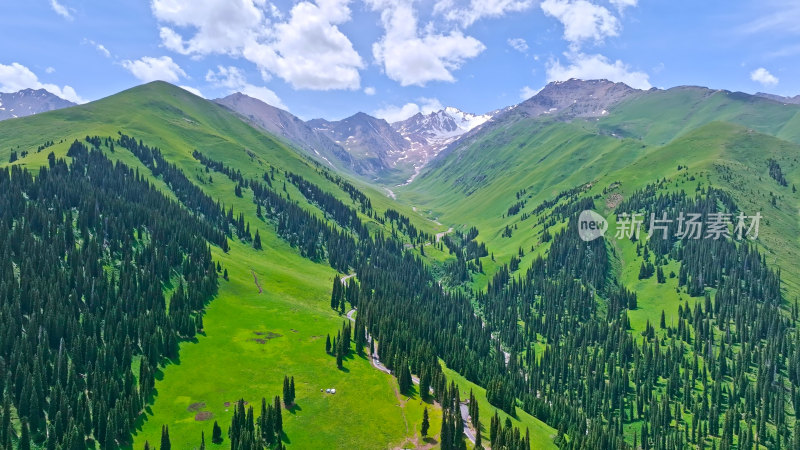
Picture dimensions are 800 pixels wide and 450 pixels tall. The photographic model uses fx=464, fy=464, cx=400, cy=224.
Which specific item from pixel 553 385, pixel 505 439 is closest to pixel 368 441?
pixel 505 439

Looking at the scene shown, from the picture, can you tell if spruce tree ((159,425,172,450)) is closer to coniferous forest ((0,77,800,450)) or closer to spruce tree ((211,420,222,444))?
coniferous forest ((0,77,800,450))

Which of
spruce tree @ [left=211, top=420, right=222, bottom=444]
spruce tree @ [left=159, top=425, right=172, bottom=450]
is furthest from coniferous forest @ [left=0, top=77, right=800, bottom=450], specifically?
spruce tree @ [left=211, top=420, right=222, bottom=444]

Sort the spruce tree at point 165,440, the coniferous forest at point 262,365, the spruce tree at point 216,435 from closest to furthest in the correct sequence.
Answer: the spruce tree at point 165,440 < the spruce tree at point 216,435 < the coniferous forest at point 262,365

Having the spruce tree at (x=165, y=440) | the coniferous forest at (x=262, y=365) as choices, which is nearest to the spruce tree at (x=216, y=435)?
the coniferous forest at (x=262, y=365)

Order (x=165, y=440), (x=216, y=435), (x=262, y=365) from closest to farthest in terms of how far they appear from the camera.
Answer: (x=165, y=440), (x=216, y=435), (x=262, y=365)

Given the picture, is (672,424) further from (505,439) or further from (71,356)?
(71,356)

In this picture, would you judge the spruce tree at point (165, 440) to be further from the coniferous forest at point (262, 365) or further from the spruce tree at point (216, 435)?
the spruce tree at point (216, 435)

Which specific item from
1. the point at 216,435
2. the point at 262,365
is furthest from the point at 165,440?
the point at 262,365

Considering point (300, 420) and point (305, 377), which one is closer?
point (300, 420)

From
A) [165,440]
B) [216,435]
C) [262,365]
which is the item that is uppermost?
[262,365]

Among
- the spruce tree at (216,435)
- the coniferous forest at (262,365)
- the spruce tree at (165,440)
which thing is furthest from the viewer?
the coniferous forest at (262,365)

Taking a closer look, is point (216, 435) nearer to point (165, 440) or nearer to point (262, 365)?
point (165, 440)
